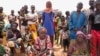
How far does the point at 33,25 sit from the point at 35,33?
1.06 feet

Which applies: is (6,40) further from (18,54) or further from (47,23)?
(47,23)

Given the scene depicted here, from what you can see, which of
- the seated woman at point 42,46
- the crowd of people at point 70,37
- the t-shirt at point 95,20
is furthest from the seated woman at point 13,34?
the t-shirt at point 95,20

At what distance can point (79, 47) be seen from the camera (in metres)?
10.0

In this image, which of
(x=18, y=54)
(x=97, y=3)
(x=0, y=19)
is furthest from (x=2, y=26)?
(x=97, y=3)

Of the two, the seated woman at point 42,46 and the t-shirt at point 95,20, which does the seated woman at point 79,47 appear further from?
the seated woman at point 42,46

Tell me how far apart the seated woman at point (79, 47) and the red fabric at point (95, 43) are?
0.70ft

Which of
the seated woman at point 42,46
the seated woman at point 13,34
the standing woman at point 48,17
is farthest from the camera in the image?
the standing woman at point 48,17

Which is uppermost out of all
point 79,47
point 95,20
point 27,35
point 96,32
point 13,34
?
point 95,20

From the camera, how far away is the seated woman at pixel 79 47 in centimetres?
997

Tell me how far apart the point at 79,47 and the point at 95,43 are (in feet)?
1.46

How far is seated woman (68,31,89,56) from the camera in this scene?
9.97 metres

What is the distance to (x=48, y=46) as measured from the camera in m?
10.2

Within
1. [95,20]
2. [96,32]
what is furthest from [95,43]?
[95,20]

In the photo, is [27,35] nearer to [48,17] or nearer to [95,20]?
[48,17]
